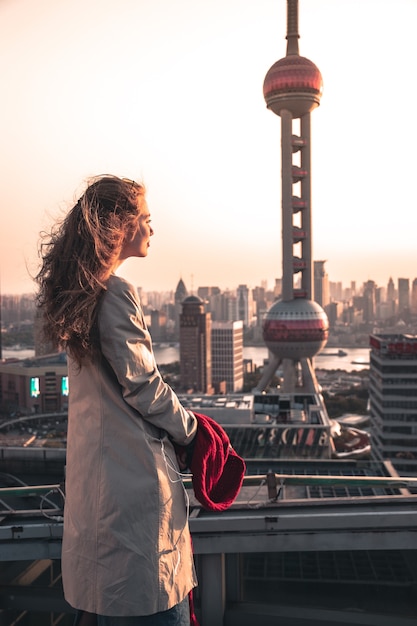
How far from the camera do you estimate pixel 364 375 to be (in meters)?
40.7

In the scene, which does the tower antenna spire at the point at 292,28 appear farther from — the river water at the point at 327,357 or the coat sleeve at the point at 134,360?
the river water at the point at 327,357

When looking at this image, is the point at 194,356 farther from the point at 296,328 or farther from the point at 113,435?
the point at 113,435

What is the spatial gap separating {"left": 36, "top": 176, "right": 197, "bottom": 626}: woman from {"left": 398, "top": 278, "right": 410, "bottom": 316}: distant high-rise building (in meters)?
39.2

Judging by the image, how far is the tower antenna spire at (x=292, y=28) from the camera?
23.9 metres

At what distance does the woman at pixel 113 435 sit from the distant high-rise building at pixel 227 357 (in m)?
39.1

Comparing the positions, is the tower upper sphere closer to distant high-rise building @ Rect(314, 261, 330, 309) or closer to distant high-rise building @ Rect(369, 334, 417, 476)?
distant high-rise building @ Rect(369, 334, 417, 476)

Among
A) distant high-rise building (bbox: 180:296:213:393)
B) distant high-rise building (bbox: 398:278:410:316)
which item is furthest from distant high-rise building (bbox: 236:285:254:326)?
distant high-rise building (bbox: 180:296:213:393)

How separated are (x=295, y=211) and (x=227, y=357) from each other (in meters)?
19.3

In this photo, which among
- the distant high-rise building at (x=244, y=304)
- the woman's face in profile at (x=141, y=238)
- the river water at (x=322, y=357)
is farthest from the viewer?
the distant high-rise building at (x=244, y=304)

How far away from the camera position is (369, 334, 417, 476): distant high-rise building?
1593 cm

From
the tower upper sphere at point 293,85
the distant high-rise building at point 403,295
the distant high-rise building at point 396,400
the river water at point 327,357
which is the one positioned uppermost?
the tower upper sphere at point 293,85

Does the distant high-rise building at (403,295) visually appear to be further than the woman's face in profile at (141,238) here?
Yes

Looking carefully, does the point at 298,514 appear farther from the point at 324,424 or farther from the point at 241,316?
the point at 241,316

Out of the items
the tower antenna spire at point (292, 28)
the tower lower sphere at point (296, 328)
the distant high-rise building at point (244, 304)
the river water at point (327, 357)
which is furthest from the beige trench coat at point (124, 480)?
the distant high-rise building at point (244, 304)
